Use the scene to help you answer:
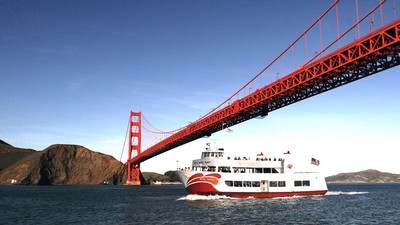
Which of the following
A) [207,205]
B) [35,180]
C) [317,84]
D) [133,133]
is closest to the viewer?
[207,205]

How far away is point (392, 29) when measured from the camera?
29844 mm

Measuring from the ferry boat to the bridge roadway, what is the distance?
843cm

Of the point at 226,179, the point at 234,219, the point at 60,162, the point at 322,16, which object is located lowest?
the point at 234,219

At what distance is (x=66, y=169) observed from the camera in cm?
14400

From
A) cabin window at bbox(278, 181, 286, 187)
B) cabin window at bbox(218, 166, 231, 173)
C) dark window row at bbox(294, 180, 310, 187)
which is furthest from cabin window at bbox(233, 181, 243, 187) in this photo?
dark window row at bbox(294, 180, 310, 187)

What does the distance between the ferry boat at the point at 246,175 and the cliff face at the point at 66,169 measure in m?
95.7

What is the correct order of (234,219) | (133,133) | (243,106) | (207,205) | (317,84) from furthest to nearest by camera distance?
(133,133), (243,106), (317,84), (207,205), (234,219)

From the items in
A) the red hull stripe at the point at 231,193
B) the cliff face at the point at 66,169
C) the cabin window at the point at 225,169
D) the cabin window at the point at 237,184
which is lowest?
the red hull stripe at the point at 231,193

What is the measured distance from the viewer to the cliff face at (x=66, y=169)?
138250 millimetres

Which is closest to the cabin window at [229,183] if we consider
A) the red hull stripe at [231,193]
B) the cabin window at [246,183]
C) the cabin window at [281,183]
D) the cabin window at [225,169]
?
the red hull stripe at [231,193]

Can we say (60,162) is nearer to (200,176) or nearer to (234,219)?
(200,176)

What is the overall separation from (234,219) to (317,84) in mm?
20980

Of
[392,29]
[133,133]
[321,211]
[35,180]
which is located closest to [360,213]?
[321,211]

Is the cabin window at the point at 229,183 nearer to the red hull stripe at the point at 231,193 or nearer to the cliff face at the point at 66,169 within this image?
the red hull stripe at the point at 231,193
